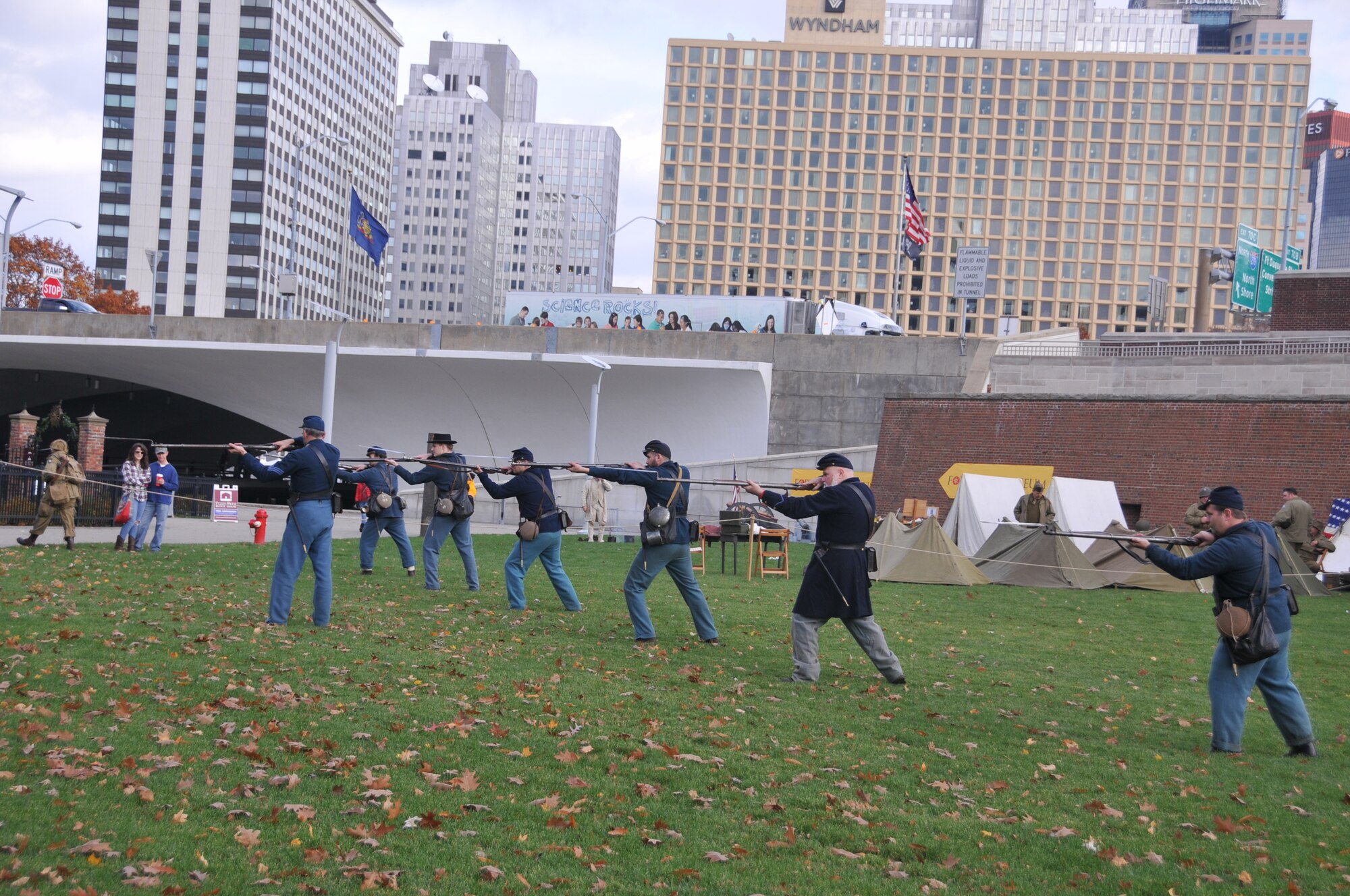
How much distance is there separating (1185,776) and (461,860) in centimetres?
444

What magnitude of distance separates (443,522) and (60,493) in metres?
6.70

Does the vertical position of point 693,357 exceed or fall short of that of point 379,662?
it exceeds it

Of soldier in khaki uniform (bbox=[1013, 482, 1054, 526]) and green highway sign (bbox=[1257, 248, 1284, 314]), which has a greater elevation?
green highway sign (bbox=[1257, 248, 1284, 314])

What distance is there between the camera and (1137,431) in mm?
27047

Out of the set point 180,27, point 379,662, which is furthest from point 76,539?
point 180,27

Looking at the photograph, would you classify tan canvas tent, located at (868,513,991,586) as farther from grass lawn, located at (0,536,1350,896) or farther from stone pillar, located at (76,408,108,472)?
stone pillar, located at (76,408,108,472)

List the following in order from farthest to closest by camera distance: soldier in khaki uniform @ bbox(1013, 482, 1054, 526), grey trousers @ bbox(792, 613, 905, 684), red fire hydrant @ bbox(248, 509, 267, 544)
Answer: red fire hydrant @ bbox(248, 509, 267, 544), soldier in khaki uniform @ bbox(1013, 482, 1054, 526), grey trousers @ bbox(792, 613, 905, 684)

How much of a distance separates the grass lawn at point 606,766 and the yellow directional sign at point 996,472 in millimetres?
16472

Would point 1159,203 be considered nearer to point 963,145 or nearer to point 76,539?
point 963,145

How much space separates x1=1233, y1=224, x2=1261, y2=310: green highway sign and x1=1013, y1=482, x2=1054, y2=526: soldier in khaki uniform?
1039 inches

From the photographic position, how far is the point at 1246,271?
4341 centimetres

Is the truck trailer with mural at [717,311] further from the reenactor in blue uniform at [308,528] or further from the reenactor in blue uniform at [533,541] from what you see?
the reenactor in blue uniform at [308,528]

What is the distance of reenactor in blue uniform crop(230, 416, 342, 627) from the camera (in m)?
10.9

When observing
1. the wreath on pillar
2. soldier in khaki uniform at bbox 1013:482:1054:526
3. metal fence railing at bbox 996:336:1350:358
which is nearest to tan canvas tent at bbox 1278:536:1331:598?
soldier in khaki uniform at bbox 1013:482:1054:526
